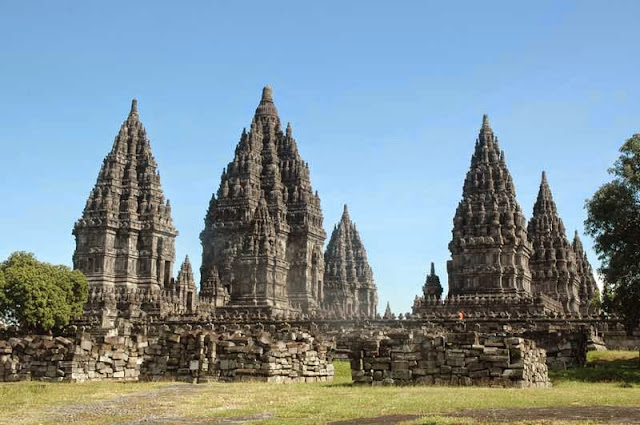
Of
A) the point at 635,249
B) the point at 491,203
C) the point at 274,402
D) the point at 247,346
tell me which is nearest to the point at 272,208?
the point at 491,203

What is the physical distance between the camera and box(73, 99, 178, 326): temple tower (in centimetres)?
8825

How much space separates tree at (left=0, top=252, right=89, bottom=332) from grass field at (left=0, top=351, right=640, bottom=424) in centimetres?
4247

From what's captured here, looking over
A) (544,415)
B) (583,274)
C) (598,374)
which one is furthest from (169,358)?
(583,274)

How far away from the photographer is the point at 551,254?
103 meters

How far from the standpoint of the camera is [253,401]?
17766mm

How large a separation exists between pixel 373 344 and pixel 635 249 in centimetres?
1862

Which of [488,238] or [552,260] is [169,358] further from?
[552,260]

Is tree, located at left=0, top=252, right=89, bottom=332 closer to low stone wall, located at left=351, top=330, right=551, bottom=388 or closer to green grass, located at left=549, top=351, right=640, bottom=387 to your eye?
green grass, located at left=549, top=351, right=640, bottom=387

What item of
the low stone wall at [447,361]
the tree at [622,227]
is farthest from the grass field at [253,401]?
the tree at [622,227]

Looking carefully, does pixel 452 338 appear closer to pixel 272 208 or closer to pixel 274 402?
pixel 274 402

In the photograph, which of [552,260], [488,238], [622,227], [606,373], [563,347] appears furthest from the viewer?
[552,260]

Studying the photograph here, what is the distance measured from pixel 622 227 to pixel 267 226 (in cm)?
5503

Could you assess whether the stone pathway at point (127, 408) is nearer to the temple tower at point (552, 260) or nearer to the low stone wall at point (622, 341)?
the low stone wall at point (622, 341)

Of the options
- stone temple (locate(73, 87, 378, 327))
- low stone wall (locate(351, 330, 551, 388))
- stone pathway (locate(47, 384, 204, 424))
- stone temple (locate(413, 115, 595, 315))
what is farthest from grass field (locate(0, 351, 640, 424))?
stone temple (locate(73, 87, 378, 327))
